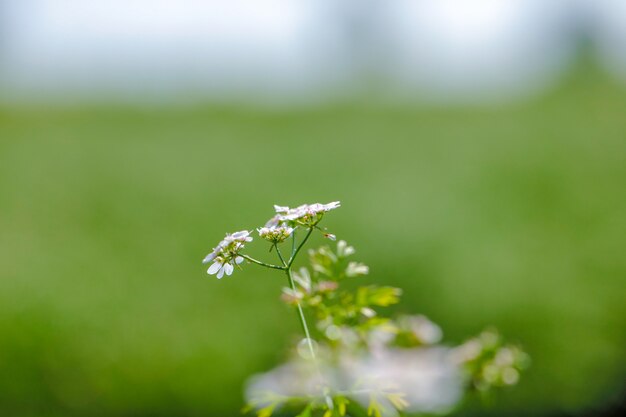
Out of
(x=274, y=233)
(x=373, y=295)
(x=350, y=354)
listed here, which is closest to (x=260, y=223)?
(x=350, y=354)

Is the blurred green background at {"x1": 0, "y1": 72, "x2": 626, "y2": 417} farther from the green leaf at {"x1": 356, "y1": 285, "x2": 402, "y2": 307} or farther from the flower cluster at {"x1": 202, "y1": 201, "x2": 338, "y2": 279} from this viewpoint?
the flower cluster at {"x1": 202, "y1": 201, "x2": 338, "y2": 279}

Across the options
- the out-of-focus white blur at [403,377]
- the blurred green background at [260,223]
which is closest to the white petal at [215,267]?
the out-of-focus white blur at [403,377]

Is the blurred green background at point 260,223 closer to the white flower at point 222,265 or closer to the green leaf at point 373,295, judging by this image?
the green leaf at point 373,295

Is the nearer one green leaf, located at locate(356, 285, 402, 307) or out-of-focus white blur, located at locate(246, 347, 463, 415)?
green leaf, located at locate(356, 285, 402, 307)

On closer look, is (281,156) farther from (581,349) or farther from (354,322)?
(354,322)

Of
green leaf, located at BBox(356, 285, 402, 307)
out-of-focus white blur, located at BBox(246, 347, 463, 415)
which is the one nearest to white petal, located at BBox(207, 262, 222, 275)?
green leaf, located at BBox(356, 285, 402, 307)

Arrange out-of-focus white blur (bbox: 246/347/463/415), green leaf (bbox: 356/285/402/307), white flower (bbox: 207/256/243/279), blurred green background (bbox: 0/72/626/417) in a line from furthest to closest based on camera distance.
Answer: blurred green background (bbox: 0/72/626/417)
out-of-focus white blur (bbox: 246/347/463/415)
green leaf (bbox: 356/285/402/307)
white flower (bbox: 207/256/243/279)
